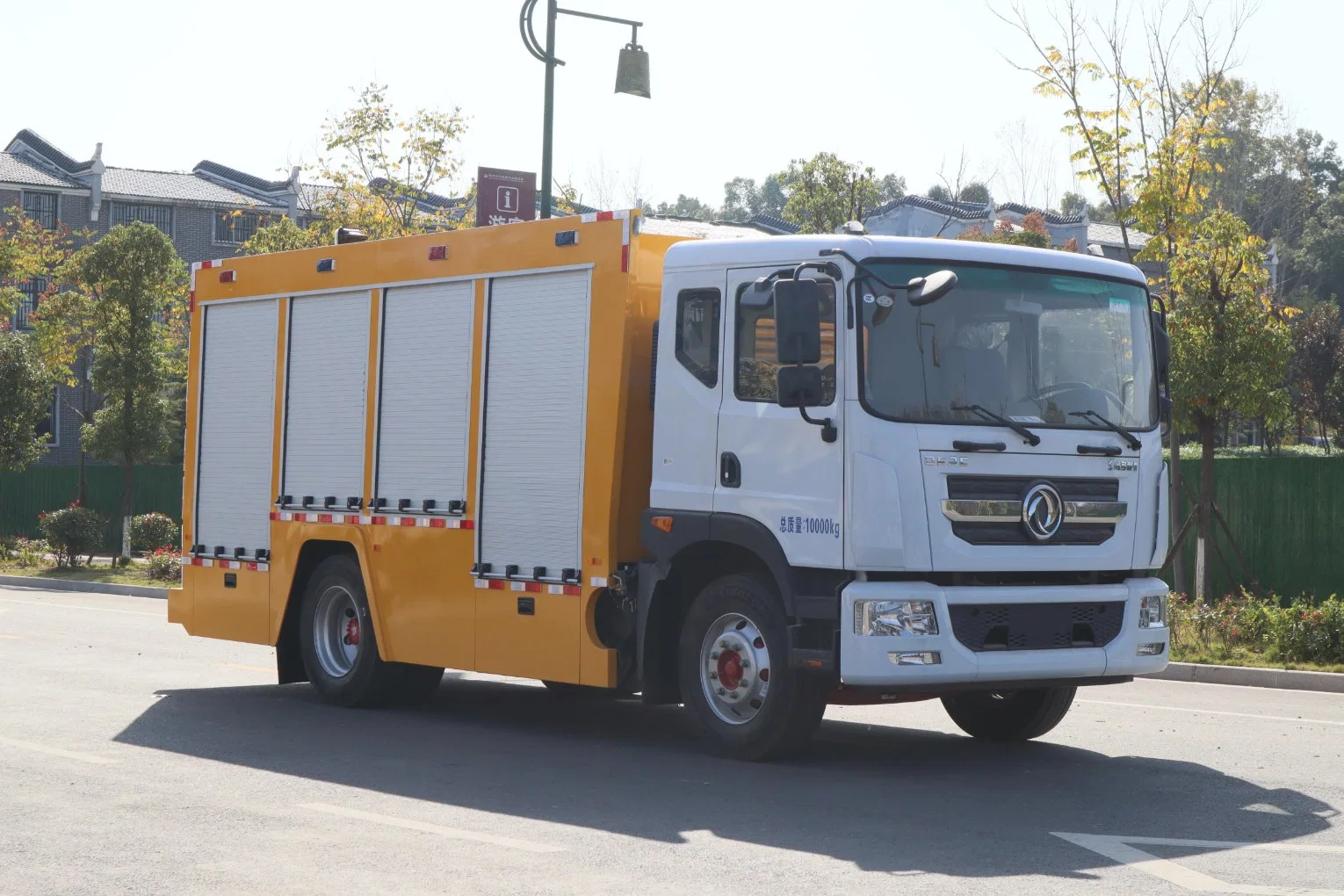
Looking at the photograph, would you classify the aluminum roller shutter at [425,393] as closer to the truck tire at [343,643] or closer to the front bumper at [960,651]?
the truck tire at [343,643]

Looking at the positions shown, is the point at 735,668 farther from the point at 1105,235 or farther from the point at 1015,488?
the point at 1105,235

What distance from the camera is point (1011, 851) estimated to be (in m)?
7.23

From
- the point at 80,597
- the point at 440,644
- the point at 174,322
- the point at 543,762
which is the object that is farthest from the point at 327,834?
the point at 174,322

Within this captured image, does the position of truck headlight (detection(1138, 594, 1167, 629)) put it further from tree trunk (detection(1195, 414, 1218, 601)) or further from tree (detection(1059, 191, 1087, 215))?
tree (detection(1059, 191, 1087, 215))

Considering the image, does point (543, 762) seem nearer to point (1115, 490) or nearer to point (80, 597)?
point (1115, 490)

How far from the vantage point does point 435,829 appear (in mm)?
7734

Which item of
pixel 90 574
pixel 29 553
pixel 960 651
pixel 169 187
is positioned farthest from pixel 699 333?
pixel 169 187

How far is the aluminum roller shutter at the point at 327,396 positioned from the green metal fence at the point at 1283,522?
10.9 m

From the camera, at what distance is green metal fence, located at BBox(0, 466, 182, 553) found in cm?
3959

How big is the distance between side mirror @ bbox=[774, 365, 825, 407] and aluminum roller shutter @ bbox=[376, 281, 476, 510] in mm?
2913

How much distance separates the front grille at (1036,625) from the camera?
29.8 ft

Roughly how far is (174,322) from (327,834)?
4241 cm

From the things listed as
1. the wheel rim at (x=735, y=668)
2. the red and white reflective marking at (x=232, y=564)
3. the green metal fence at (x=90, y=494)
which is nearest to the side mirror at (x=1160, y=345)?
the wheel rim at (x=735, y=668)

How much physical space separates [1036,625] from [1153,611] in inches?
36.7
